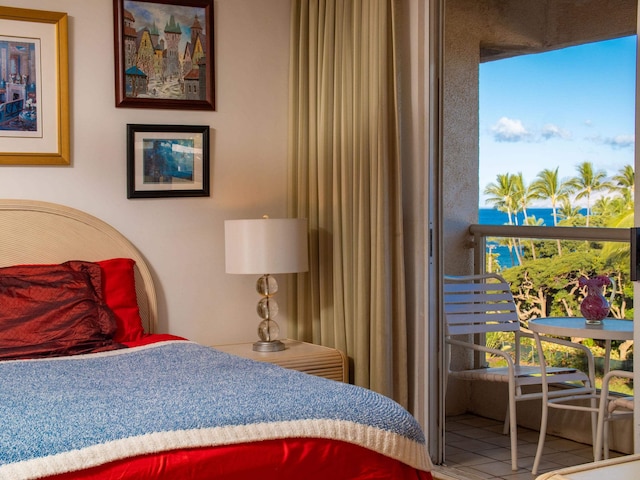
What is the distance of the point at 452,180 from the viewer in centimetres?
405

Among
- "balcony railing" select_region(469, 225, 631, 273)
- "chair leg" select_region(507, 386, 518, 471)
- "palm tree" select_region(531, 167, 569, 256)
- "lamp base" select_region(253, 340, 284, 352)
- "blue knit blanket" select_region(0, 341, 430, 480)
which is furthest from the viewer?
"lamp base" select_region(253, 340, 284, 352)

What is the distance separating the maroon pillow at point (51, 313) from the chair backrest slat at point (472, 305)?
153 centimetres

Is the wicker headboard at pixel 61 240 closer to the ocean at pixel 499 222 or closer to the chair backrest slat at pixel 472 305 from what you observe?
the chair backrest slat at pixel 472 305

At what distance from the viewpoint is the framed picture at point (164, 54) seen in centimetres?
402

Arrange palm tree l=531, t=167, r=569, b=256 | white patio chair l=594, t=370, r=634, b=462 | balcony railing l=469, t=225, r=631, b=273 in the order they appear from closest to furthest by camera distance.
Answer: white patio chair l=594, t=370, r=634, b=462 < balcony railing l=469, t=225, r=631, b=273 < palm tree l=531, t=167, r=569, b=256

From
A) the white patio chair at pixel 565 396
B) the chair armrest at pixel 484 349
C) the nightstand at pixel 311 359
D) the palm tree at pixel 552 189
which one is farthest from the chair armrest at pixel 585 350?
the nightstand at pixel 311 359

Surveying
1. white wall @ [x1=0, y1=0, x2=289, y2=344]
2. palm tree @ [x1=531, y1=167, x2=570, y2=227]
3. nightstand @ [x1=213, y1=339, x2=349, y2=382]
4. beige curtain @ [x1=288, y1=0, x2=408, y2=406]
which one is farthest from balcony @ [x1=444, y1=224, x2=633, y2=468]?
white wall @ [x1=0, y1=0, x2=289, y2=344]

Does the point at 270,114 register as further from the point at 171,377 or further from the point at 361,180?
the point at 171,377

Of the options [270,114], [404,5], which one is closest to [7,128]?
[270,114]

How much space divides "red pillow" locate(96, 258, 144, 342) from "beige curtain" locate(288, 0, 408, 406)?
34.1 inches

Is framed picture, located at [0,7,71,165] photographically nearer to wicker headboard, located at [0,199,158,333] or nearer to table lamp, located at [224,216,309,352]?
wicker headboard, located at [0,199,158,333]

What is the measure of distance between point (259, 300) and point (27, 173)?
4.18ft

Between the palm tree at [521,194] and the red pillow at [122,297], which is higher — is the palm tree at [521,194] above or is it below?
above

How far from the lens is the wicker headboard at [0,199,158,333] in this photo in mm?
3742
